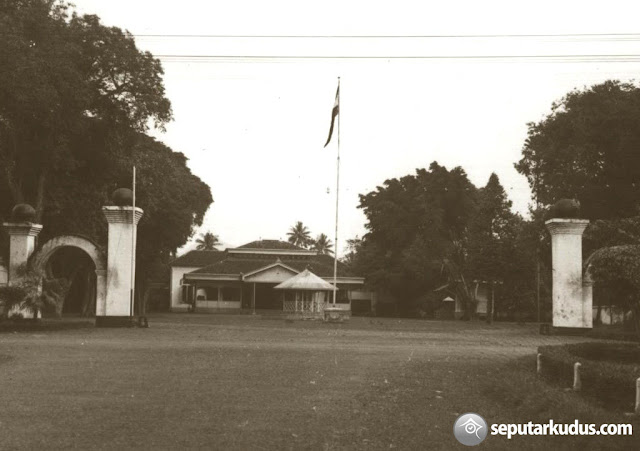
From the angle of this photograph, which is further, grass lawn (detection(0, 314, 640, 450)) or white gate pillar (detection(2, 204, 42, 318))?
white gate pillar (detection(2, 204, 42, 318))

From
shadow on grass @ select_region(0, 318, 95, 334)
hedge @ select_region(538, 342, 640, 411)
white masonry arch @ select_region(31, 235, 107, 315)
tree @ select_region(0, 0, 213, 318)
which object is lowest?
shadow on grass @ select_region(0, 318, 95, 334)

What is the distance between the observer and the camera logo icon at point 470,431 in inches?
319

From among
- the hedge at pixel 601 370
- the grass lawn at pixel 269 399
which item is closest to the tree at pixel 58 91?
the grass lawn at pixel 269 399

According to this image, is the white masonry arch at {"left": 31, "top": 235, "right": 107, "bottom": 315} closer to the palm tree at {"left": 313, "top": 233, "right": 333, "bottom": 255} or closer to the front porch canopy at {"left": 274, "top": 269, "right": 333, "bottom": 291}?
the front porch canopy at {"left": 274, "top": 269, "right": 333, "bottom": 291}

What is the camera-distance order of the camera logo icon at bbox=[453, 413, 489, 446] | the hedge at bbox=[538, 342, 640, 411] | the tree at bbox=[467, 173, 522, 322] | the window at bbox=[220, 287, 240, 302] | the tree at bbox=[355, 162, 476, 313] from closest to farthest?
the camera logo icon at bbox=[453, 413, 489, 446], the hedge at bbox=[538, 342, 640, 411], the tree at bbox=[467, 173, 522, 322], the tree at bbox=[355, 162, 476, 313], the window at bbox=[220, 287, 240, 302]

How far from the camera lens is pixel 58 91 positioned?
2958 centimetres

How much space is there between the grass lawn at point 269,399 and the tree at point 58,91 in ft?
40.5

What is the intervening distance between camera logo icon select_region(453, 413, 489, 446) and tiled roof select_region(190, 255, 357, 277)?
5283 centimetres

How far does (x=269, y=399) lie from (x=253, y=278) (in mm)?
49206

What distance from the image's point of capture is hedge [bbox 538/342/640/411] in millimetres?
10109

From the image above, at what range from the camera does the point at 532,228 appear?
44.1 meters

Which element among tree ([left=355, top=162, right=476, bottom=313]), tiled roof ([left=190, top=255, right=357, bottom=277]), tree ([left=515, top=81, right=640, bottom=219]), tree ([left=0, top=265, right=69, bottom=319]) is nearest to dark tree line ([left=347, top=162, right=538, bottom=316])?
tree ([left=355, top=162, right=476, bottom=313])

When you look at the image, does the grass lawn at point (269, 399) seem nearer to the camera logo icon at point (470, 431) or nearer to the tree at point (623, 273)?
the camera logo icon at point (470, 431)

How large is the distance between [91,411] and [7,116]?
23.0m
